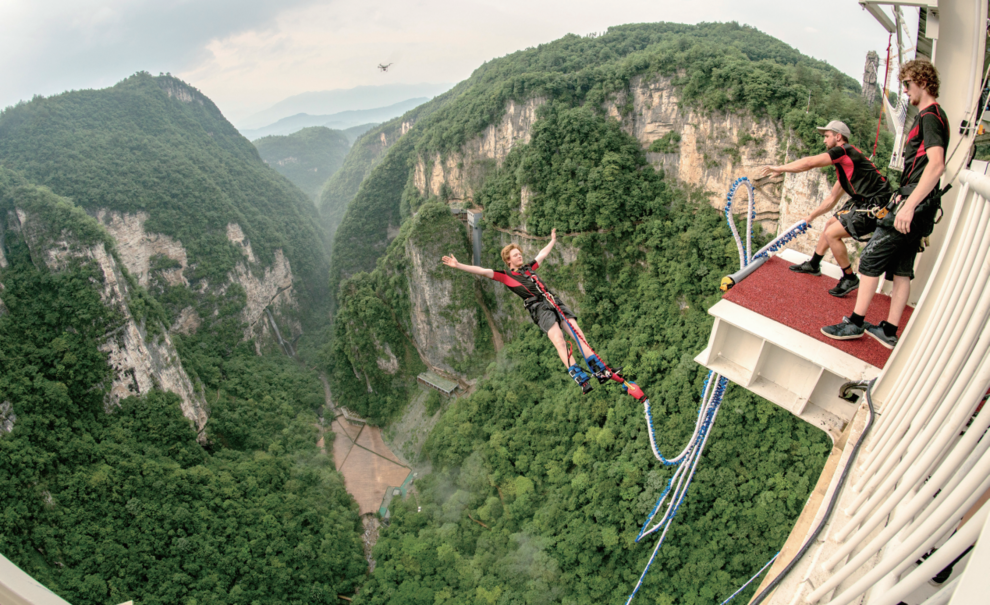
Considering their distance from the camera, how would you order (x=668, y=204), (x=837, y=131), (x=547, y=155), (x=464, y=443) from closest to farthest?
(x=837, y=131) → (x=668, y=204) → (x=464, y=443) → (x=547, y=155)

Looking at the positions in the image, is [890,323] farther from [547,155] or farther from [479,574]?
[547,155]

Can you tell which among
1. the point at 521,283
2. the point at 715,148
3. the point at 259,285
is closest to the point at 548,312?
the point at 521,283

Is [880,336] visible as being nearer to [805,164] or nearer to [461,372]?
[805,164]

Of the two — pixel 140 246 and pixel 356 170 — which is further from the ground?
pixel 140 246

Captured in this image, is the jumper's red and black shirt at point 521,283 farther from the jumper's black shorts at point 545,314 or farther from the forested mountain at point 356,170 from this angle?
the forested mountain at point 356,170

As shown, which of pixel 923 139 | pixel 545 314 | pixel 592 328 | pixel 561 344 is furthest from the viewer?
pixel 592 328

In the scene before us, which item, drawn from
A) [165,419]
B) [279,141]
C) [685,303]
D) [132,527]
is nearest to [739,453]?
[685,303]
